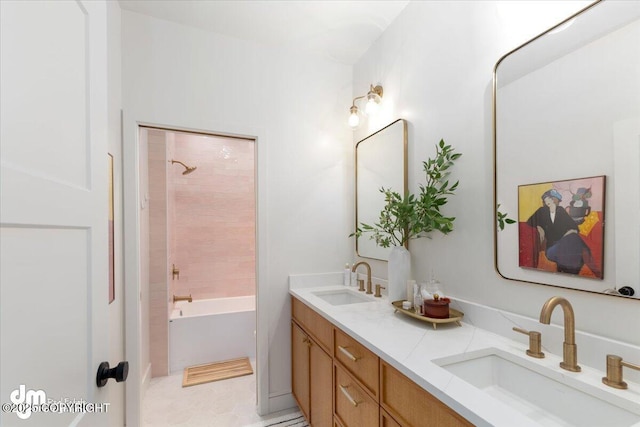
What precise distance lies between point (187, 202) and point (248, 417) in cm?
233

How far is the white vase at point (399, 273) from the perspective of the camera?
5.44ft

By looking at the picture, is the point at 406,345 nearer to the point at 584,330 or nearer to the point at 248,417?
the point at 584,330

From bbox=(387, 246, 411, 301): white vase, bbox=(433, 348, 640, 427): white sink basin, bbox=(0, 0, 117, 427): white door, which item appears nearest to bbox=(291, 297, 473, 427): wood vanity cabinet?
bbox=(433, 348, 640, 427): white sink basin

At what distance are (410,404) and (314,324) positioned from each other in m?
0.88

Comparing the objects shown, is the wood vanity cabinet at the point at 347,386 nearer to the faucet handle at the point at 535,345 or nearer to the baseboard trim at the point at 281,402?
the baseboard trim at the point at 281,402

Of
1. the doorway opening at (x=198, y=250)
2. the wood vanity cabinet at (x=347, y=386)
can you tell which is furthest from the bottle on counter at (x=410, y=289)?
the doorway opening at (x=198, y=250)

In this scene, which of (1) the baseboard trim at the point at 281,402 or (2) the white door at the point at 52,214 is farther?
(1) the baseboard trim at the point at 281,402

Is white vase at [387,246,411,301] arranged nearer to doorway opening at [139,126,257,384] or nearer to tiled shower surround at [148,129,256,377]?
doorway opening at [139,126,257,384]

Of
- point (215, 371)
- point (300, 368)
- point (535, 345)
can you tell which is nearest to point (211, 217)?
point (215, 371)

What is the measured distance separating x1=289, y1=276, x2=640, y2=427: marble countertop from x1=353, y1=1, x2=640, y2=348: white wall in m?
0.17

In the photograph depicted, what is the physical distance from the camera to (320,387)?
1.70 m

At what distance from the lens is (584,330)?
1.00 meters

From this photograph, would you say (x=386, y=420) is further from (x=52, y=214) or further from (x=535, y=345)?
(x=52, y=214)

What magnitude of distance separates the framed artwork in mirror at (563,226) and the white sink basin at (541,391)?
1.14ft
